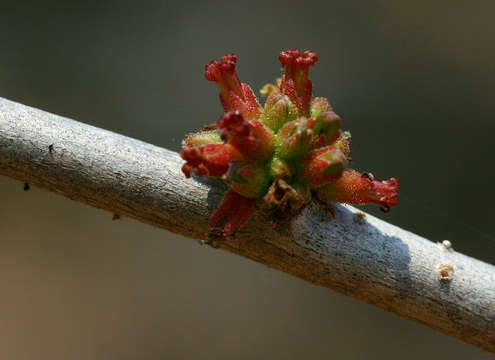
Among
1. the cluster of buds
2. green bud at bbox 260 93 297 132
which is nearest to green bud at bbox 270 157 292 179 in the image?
the cluster of buds

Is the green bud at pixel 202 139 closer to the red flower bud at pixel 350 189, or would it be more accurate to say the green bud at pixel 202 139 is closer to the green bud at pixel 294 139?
the green bud at pixel 294 139

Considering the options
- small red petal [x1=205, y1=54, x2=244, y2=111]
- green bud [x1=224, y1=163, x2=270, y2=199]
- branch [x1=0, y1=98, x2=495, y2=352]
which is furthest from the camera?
A: small red petal [x1=205, y1=54, x2=244, y2=111]

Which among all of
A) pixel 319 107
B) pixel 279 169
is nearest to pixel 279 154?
pixel 279 169

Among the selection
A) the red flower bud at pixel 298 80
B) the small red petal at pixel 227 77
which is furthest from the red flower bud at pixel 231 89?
the red flower bud at pixel 298 80

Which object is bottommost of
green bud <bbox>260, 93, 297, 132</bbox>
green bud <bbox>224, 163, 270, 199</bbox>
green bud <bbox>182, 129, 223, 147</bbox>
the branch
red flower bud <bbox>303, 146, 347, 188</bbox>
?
the branch

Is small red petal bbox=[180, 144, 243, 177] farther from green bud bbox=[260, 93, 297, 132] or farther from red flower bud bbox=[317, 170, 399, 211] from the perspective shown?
red flower bud bbox=[317, 170, 399, 211]

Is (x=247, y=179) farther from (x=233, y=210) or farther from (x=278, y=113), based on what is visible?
(x=278, y=113)
